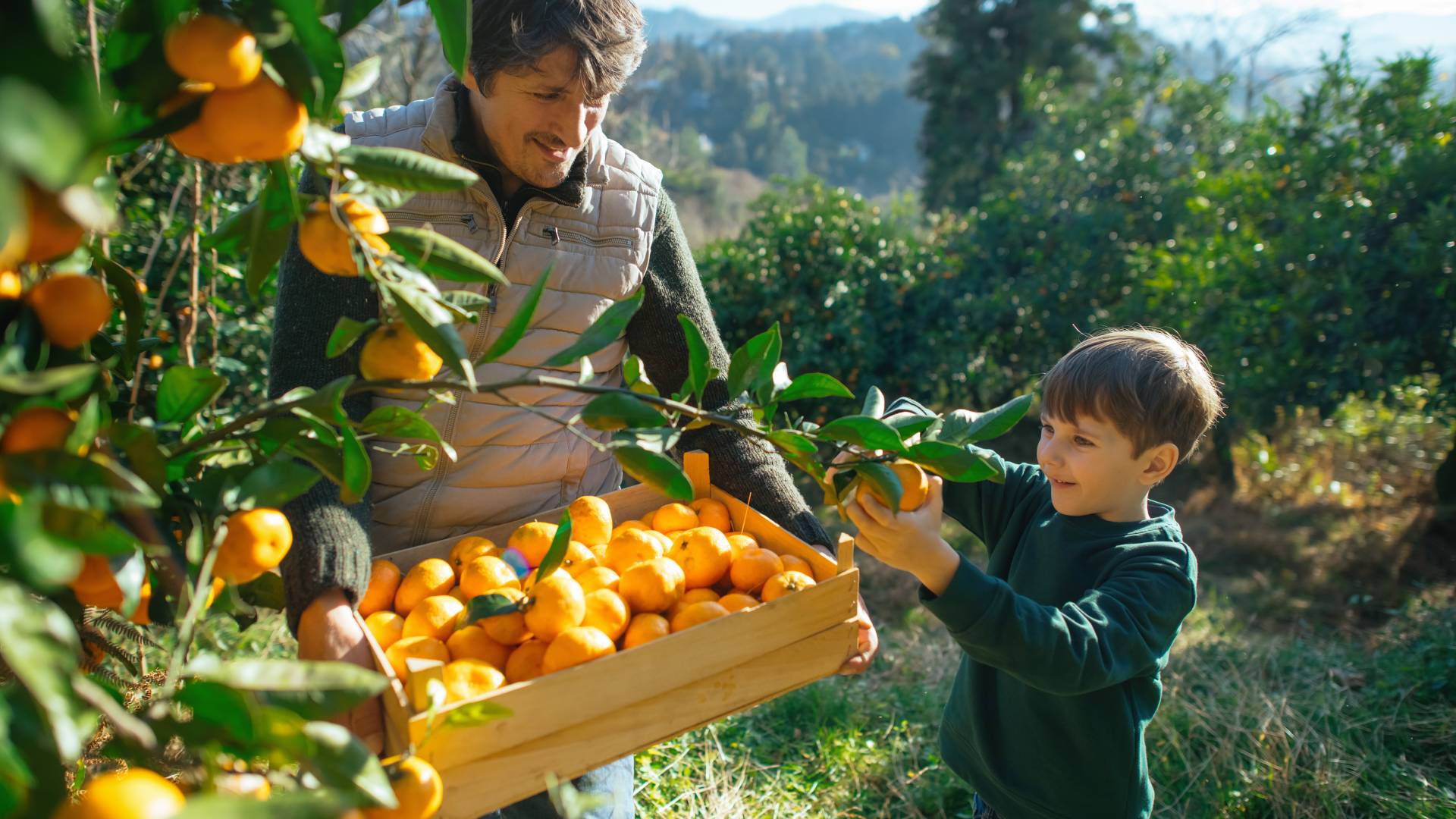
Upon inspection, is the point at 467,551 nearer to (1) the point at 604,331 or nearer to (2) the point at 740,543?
(2) the point at 740,543

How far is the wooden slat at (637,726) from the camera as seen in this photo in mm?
1000

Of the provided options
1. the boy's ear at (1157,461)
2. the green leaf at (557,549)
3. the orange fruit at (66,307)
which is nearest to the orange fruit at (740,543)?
the green leaf at (557,549)

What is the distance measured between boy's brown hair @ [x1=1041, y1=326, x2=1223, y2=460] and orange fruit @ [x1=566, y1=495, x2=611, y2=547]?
2.57 feet

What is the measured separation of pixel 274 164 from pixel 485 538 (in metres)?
0.84

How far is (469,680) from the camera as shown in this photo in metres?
1.02

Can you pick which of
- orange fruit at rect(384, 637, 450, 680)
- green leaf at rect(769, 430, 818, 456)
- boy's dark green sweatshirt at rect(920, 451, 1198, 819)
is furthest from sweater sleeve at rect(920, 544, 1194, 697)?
orange fruit at rect(384, 637, 450, 680)

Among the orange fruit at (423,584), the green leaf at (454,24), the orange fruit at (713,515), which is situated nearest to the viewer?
the green leaf at (454,24)

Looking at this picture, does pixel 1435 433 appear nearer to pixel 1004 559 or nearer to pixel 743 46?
pixel 1004 559

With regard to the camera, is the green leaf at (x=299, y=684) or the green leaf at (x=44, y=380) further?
the green leaf at (x=299, y=684)

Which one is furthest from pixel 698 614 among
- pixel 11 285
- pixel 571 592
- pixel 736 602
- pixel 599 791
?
pixel 11 285

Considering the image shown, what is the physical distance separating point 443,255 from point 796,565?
74 cm

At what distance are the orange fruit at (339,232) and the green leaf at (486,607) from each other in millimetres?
469

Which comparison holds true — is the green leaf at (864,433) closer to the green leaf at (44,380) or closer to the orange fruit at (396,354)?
the orange fruit at (396,354)

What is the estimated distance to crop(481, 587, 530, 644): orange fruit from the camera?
113cm
